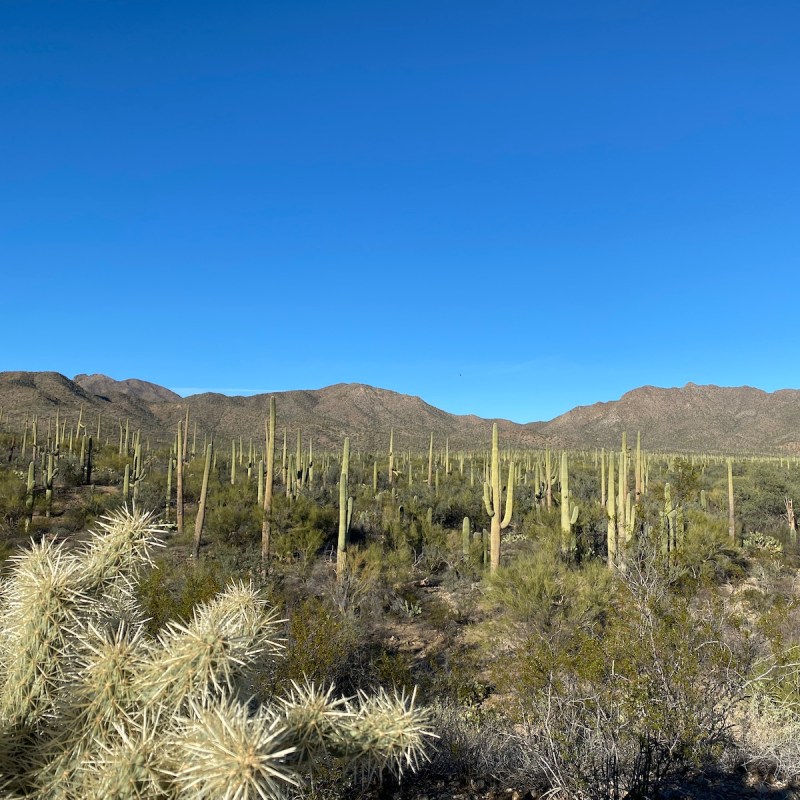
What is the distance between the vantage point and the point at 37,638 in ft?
7.00

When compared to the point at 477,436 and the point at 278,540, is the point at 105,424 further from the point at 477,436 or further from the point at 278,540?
the point at 477,436

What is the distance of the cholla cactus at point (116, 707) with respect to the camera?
1.92 meters

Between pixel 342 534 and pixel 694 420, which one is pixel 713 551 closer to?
pixel 342 534

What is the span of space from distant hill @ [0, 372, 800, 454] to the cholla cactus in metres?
53.8

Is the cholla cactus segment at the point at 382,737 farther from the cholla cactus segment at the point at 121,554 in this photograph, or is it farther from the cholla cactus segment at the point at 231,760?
the cholla cactus segment at the point at 121,554

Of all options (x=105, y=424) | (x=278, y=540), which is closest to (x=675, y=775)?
(x=278, y=540)

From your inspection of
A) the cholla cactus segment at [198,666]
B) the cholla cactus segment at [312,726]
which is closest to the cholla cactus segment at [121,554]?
the cholla cactus segment at [198,666]

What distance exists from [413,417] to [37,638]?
99964mm

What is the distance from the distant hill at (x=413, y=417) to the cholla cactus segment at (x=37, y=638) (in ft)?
176

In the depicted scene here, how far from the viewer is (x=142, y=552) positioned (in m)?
2.51

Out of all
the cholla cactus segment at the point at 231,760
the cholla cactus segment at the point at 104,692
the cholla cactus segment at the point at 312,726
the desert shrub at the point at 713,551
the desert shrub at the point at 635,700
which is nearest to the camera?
the cholla cactus segment at the point at 231,760

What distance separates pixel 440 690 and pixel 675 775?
3921 millimetres

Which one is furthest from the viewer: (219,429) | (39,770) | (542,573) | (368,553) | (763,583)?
(219,429)

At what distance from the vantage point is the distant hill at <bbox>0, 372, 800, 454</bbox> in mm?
69938
